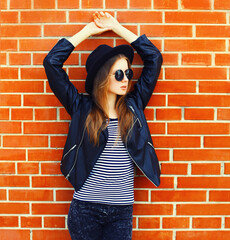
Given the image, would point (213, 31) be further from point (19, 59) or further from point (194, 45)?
point (19, 59)

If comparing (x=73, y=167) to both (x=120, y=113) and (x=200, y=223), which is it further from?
(x=200, y=223)

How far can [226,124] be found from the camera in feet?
7.79

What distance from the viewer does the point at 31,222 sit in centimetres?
245

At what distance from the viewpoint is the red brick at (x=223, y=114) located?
2.37 meters

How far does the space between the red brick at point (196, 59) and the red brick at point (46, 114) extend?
117 centimetres

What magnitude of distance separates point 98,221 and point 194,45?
5.22 feet

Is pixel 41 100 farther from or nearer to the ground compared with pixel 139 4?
nearer to the ground

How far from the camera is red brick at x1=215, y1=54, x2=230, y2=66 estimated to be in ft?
7.69

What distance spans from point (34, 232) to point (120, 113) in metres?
1.32

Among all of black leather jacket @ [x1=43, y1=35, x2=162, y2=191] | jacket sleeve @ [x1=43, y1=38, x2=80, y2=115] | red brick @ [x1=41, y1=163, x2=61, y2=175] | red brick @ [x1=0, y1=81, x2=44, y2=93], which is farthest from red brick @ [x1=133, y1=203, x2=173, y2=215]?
red brick @ [x1=0, y1=81, x2=44, y2=93]

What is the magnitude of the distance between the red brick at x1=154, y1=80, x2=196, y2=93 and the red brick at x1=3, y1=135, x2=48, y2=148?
1.05 m

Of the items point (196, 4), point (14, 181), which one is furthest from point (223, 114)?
point (14, 181)

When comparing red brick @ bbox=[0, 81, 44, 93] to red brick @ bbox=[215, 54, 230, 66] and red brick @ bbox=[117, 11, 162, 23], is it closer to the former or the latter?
red brick @ bbox=[117, 11, 162, 23]

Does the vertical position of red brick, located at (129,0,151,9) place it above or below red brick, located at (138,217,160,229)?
above
